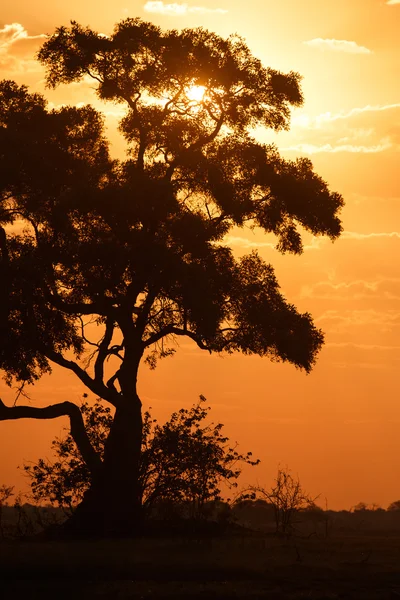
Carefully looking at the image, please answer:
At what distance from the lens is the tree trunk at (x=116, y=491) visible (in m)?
32.1

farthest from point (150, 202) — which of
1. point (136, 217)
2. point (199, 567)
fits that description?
point (199, 567)

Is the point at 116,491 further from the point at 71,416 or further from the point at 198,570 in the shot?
the point at 198,570

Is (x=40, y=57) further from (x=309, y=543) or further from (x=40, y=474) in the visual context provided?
(x=309, y=543)

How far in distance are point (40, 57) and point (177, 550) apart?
824 inches

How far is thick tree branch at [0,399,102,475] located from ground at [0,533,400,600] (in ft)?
13.8

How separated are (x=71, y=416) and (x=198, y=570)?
37.1 feet

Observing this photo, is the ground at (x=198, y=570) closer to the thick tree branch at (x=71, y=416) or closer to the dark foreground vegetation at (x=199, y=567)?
the dark foreground vegetation at (x=199, y=567)

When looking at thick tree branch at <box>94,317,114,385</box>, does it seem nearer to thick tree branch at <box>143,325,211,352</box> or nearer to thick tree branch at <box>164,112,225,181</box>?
thick tree branch at <box>143,325,211,352</box>

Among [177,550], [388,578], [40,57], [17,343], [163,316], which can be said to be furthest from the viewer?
[40,57]

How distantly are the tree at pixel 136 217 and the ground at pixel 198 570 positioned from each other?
480 cm

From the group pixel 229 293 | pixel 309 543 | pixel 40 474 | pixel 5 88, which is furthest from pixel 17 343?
pixel 309 543

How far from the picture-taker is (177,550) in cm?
2788

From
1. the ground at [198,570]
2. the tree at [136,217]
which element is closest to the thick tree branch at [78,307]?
the tree at [136,217]

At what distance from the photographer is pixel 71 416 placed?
34.0m
